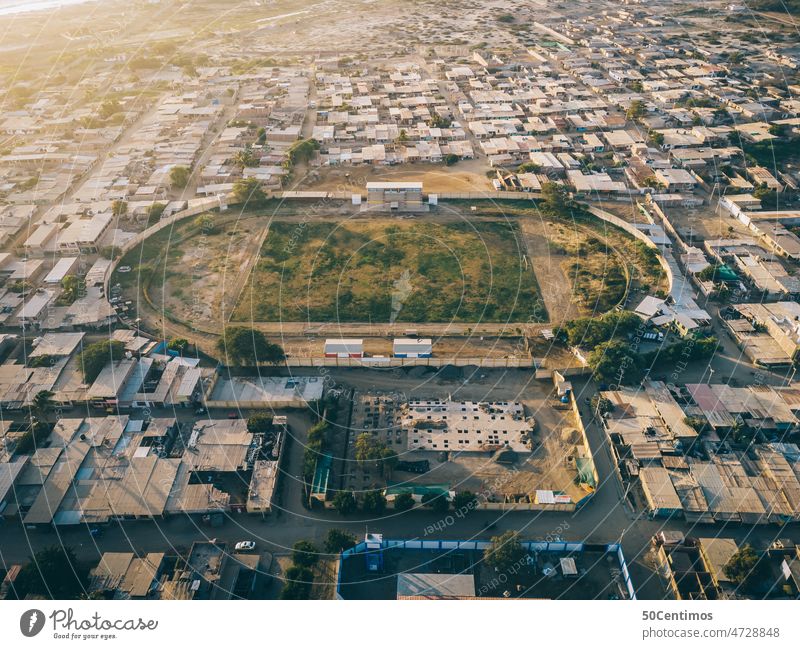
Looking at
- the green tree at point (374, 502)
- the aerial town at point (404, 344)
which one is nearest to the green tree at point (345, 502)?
the aerial town at point (404, 344)

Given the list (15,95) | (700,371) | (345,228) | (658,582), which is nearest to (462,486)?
(658,582)

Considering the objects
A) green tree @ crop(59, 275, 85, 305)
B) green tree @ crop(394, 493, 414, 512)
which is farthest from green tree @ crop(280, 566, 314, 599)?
green tree @ crop(59, 275, 85, 305)

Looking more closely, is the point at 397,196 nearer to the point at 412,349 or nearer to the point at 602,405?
the point at 412,349

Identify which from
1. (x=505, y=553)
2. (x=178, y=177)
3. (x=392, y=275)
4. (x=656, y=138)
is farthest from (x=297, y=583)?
(x=656, y=138)

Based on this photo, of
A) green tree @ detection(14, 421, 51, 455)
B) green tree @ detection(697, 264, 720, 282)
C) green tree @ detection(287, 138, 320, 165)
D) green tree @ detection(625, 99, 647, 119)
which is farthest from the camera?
green tree @ detection(625, 99, 647, 119)

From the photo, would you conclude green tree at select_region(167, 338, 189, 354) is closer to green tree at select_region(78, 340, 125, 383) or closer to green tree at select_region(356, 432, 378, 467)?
green tree at select_region(78, 340, 125, 383)

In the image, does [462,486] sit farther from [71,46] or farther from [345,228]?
[71,46]

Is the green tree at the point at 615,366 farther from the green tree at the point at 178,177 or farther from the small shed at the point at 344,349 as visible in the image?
the green tree at the point at 178,177
